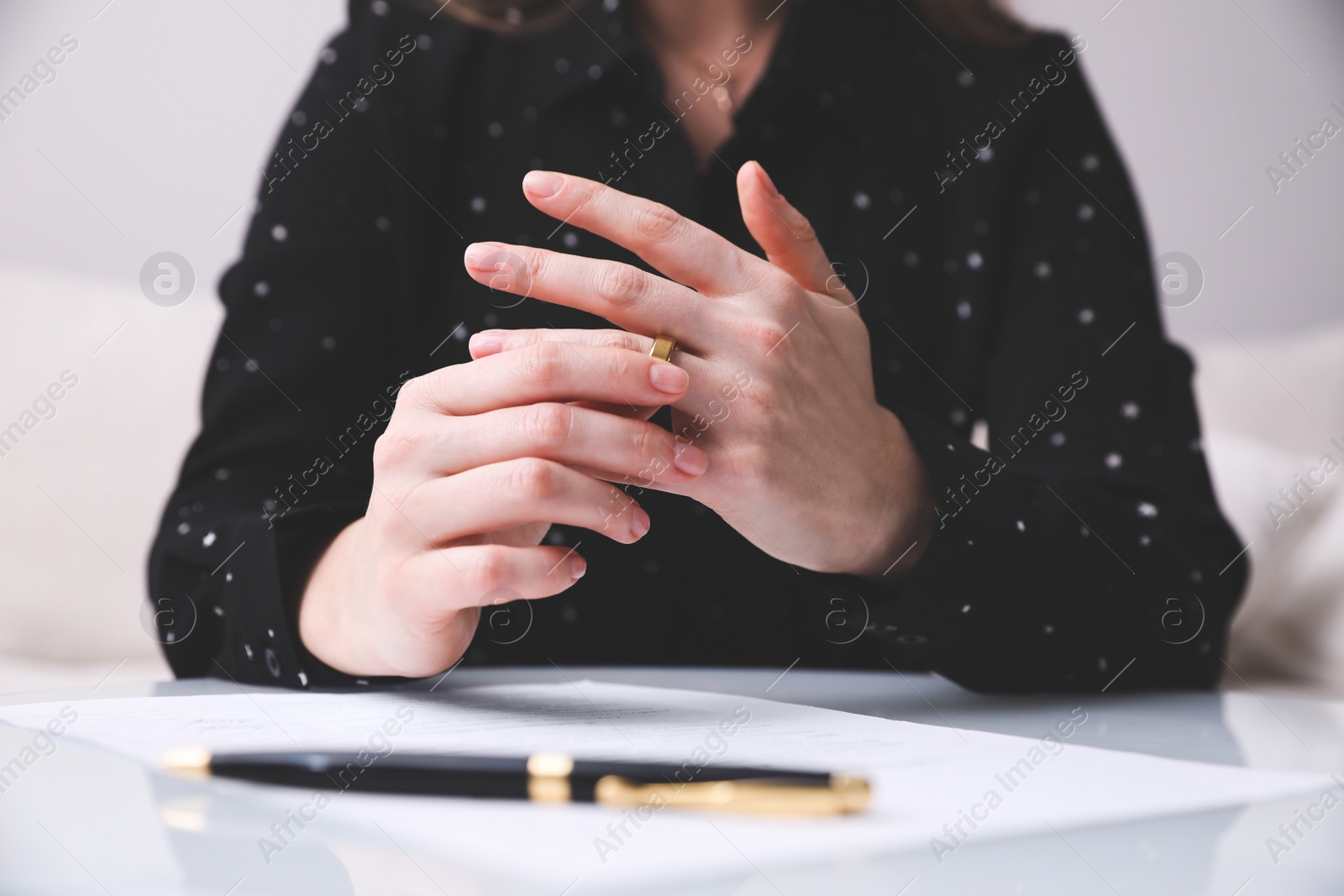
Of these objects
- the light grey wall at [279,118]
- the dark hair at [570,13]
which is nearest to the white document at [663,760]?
the dark hair at [570,13]

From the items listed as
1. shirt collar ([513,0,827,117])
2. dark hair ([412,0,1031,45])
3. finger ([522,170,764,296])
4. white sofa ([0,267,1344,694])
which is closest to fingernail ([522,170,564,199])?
finger ([522,170,764,296])

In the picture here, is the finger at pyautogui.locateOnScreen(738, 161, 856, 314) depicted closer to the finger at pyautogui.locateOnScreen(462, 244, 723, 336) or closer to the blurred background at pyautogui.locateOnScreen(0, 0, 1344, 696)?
the finger at pyautogui.locateOnScreen(462, 244, 723, 336)

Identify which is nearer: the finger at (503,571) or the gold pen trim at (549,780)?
the gold pen trim at (549,780)

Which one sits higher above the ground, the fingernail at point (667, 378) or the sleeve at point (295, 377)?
the fingernail at point (667, 378)

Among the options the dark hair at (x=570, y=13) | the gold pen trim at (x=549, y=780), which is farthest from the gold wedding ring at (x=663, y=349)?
the dark hair at (x=570, y=13)

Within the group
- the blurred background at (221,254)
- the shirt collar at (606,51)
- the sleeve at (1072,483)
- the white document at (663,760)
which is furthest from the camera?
the blurred background at (221,254)

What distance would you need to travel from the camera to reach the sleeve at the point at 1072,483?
59 cm

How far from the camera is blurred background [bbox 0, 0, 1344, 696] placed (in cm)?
98

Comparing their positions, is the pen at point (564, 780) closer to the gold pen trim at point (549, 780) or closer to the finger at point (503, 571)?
the gold pen trim at point (549, 780)

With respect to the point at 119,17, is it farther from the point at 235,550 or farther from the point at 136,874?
the point at 136,874

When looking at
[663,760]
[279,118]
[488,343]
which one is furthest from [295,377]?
[279,118]

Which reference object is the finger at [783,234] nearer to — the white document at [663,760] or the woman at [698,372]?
the woman at [698,372]

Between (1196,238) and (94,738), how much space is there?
1.57 m

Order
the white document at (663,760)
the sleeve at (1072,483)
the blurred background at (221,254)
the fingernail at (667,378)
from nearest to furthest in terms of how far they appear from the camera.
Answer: the white document at (663,760)
the fingernail at (667,378)
the sleeve at (1072,483)
the blurred background at (221,254)
